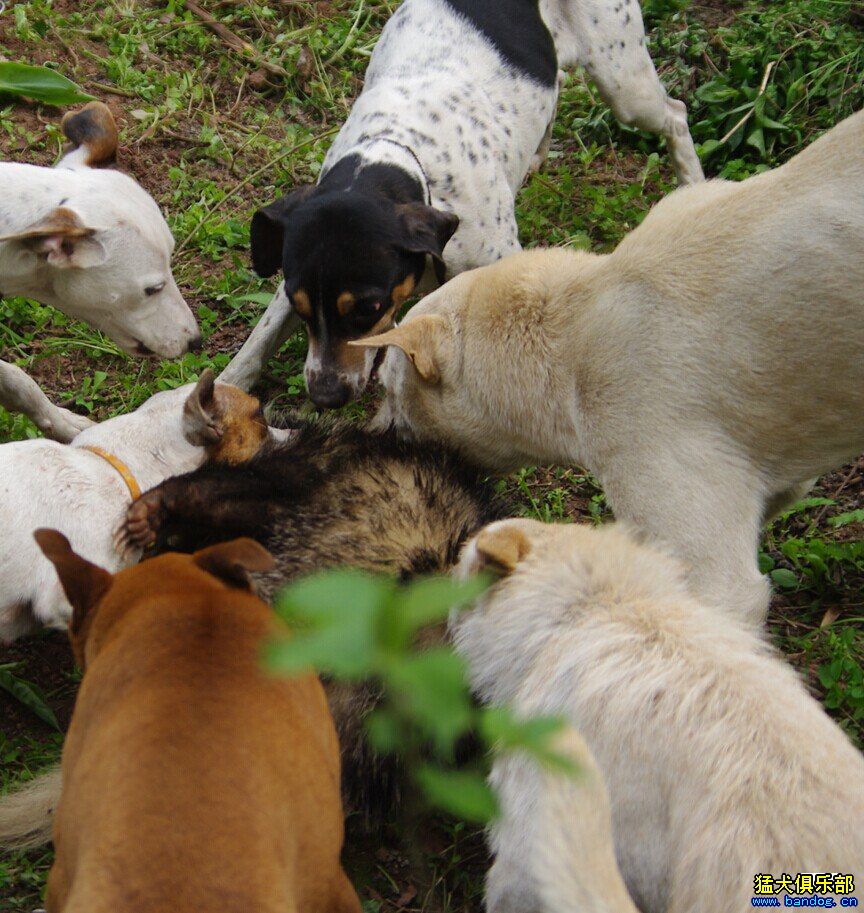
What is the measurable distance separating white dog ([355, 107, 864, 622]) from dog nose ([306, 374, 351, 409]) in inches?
34.8

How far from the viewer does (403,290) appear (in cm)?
457

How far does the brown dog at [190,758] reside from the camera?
1.94m

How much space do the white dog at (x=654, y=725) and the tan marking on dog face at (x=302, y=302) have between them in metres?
1.82

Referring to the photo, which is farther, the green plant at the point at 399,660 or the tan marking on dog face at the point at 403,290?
the tan marking on dog face at the point at 403,290

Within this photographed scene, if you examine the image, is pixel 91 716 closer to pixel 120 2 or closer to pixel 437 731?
pixel 437 731

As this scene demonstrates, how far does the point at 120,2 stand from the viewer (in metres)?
6.98

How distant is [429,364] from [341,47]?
3753 mm

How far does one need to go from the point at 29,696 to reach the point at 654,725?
7.80 feet

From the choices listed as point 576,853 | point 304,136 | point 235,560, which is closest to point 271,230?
point 304,136

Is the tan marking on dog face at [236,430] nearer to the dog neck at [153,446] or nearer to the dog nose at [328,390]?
the dog neck at [153,446]

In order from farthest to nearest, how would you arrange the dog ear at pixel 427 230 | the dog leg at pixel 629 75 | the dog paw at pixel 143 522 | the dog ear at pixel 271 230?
the dog leg at pixel 629 75 → the dog ear at pixel 271 230 → the dog ear at pixel 427 230 → the dog paw at pixel 143 522

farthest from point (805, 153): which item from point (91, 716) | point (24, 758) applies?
point (24, 758)

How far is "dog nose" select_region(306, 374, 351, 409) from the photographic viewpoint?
461cm

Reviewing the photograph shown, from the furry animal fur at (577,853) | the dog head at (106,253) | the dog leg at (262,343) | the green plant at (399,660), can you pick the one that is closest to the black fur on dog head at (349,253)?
the dog leg at (262,343)
